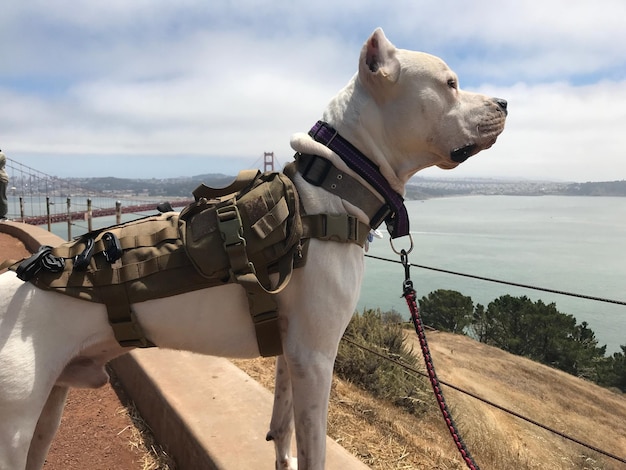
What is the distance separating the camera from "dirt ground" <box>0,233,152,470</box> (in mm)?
2871

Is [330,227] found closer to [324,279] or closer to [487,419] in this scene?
[324,279]

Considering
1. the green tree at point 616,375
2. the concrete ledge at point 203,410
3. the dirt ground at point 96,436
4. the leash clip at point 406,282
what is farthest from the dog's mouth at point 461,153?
the green tree at point 616,375

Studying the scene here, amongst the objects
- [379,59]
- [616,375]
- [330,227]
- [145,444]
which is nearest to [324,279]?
[330,227]

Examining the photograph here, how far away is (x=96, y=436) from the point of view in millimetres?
3137

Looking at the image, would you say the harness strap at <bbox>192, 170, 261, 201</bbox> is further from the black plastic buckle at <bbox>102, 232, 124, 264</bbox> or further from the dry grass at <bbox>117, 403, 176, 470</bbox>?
the dry grass at <bbox>117, 403, 176, 470</bbox>

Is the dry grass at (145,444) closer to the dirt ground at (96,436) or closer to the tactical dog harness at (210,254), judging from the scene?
the dirt ground at (96,436)

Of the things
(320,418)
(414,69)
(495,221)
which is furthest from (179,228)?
(495,221)

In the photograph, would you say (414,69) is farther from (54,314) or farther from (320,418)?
(54,314)

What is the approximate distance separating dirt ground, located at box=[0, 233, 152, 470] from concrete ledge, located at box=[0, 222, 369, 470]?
145mm

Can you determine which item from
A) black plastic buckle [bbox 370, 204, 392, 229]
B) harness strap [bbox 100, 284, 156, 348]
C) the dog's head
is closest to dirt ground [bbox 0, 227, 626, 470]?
harness strap [bbox 100, 284, 156, 348]

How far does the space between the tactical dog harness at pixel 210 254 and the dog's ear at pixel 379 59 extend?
14.9 inches

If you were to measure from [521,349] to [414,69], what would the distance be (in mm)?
16899

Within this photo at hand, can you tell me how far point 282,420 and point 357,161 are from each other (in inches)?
52.6

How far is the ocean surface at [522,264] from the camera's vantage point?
69.8 feet
